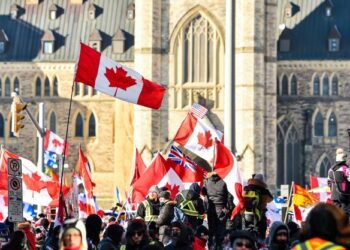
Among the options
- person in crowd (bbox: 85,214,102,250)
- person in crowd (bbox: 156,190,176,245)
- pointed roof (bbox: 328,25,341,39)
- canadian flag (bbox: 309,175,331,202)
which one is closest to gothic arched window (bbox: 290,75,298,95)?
pointed roof (bbox: 328,25,341,39)

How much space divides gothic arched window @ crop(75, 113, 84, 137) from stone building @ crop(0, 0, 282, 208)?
2.0 inches

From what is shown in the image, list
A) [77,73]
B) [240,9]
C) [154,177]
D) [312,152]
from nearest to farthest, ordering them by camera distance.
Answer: [77,73] < [154,177] < [240,9] < [312,152]

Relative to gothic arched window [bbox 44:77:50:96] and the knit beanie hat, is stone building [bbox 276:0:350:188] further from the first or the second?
the knit beanie hat

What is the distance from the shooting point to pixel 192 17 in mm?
68812

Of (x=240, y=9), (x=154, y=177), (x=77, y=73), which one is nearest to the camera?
(x=77, y=73)

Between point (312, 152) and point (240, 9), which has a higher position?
point (240, 9)

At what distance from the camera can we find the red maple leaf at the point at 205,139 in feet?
91.4

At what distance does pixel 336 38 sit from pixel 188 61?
36.8 feet

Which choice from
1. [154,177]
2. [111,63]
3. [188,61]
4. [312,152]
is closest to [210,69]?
[188,61]

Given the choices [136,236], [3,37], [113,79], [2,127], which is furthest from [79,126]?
[136,236]

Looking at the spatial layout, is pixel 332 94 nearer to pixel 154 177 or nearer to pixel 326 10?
pixel 326 10

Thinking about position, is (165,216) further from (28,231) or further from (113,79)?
(113,79)

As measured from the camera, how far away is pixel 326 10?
77.6 m

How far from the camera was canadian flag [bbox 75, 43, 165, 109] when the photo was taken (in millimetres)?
22750
